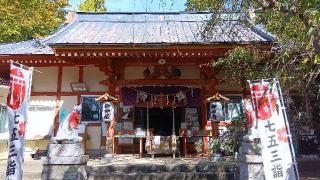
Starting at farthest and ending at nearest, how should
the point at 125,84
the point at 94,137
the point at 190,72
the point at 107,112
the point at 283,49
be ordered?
the point at 190,72 → the point at 94,137 → the point at 125,84 → the point at 107,112 → the point at 283,49

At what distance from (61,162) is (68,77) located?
5.73m

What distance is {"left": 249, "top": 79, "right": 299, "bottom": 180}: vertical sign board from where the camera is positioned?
5762mm

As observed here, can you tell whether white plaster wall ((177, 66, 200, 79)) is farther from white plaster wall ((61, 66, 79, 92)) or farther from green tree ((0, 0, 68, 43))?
green tree ((0, 0, 68, 43))

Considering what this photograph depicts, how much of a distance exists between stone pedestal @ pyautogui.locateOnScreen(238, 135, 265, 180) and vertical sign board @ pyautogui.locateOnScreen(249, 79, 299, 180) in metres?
1.40

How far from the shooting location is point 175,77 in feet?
39.1

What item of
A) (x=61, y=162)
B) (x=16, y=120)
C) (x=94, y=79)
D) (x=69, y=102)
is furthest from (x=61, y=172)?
(x=94, y=79)

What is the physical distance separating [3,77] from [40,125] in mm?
2646

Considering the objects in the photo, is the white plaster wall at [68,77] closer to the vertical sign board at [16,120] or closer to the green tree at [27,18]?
the vertical sign board at [16,120]

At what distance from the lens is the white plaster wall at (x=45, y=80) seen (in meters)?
12.5

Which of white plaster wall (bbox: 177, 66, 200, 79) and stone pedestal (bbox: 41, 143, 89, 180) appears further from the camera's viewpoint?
white plaster wall (bbox: 177, 66, 200, 79)

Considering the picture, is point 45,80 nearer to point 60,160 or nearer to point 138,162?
point 138,162

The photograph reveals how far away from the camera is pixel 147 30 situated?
1305 cm

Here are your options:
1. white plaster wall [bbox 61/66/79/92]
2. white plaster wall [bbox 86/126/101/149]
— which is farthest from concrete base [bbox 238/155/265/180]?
white plaster wall [bbox 61/66/79/92]

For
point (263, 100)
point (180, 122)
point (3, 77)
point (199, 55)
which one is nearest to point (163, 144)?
point (180, 122)
